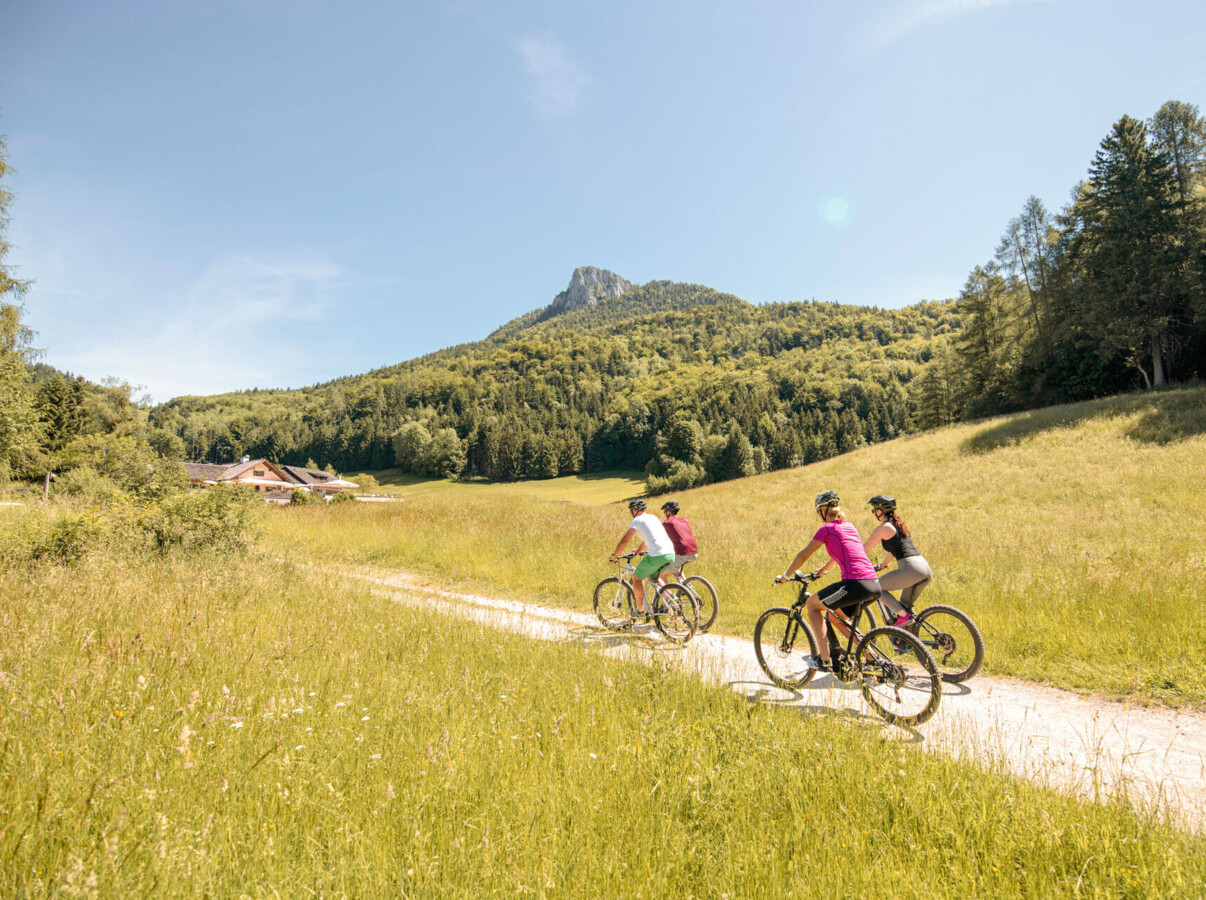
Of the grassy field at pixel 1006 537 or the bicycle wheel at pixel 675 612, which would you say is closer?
the grassy field at pixel 1006 537

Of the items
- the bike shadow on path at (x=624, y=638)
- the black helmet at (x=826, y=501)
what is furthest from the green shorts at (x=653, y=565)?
the black helmet at (x=826, y=501)

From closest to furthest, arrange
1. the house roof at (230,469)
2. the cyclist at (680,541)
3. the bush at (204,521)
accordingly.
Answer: the cyclist at (680,541) → the bush at (204,521) → the house roof at (230,469)

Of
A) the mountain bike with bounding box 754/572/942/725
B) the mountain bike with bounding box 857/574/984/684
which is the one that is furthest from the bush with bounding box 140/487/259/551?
the mountain bike with bounding box 857/574/984/684

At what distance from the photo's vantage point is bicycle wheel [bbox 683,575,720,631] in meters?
8.50

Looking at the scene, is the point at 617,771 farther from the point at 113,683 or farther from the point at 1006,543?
the point at 1006,543

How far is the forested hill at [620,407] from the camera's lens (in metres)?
90.2

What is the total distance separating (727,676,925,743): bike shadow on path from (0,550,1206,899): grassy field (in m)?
0.16

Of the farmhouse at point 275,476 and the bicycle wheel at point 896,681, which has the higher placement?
the farmhouse at point 275,476

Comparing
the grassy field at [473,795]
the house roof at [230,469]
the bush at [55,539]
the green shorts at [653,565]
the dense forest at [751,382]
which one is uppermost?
the dense forest at [751,382]

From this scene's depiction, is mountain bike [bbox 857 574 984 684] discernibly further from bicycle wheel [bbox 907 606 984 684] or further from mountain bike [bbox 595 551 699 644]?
mountain bike [bbox 595 551 699 644]

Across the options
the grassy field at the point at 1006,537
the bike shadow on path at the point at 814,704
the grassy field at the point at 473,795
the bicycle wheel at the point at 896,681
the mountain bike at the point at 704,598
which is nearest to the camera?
the grassy field at the point at 473,795

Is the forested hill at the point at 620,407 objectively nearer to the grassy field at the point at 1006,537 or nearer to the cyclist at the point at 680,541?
the grassy field at the point at 1006,537

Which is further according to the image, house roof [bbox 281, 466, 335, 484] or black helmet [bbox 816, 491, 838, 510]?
house roof [bbox 281, 466, 335, 484]

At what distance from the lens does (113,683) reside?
3.73 m
